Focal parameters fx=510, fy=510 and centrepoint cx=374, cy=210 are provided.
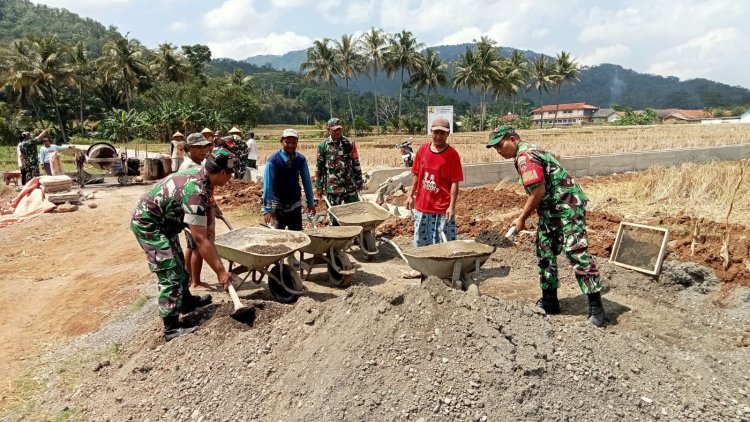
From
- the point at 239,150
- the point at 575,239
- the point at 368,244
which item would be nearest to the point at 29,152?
the point at 239,150

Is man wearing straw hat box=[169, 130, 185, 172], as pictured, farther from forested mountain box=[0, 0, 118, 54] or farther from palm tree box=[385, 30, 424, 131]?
forested mountain box=[0, 0, 118, 54]

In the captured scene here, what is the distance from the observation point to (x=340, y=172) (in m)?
5.71

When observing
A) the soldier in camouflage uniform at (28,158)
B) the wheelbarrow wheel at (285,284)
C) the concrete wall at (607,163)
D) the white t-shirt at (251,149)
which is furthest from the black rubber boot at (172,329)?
the soldier in camouflage uniform at (28,158)

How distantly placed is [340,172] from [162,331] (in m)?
2.69

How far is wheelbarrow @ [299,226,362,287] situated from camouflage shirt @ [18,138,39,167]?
9737mm

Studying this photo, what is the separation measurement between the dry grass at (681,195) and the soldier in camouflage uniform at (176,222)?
5.56 m

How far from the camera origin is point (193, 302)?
4039 mm

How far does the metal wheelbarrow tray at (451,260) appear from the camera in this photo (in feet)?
12.6

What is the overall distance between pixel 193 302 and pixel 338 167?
2.27 meters

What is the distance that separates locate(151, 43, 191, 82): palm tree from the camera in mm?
45688

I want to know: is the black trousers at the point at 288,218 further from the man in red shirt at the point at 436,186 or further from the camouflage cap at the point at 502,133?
the camouflage cap at the point at 502,133

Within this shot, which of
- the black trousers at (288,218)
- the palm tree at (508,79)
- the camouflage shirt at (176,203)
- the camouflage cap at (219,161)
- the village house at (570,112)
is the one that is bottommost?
the black trousers at (288,218)

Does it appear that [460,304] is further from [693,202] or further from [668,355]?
[693,202]

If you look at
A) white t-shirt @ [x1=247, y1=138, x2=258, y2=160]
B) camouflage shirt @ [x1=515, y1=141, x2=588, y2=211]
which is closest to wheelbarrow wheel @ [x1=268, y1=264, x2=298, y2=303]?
camouflage shirt @ [x1=515, y1=141, x2=588, y2=211]
